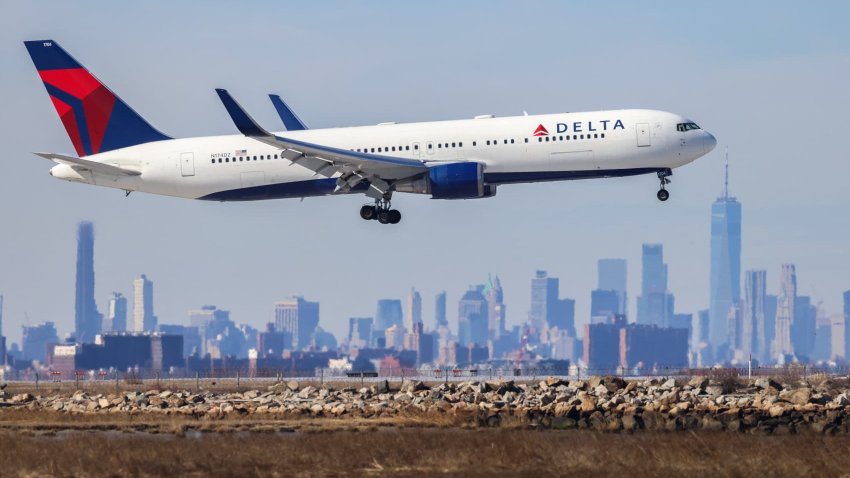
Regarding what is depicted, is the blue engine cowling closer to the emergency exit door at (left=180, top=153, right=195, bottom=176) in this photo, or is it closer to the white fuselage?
the white fuselage

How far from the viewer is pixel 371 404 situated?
54.7 m

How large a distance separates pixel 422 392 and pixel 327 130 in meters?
16.9

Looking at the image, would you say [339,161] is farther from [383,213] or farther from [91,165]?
[91,165]

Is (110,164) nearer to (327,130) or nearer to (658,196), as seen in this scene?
(327,130)

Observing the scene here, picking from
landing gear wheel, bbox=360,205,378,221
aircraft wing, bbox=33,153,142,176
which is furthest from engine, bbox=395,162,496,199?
aircraft wing, bbox=33,153,142,176

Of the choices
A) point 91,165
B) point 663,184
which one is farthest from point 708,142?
point 91,165

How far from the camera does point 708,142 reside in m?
68.4

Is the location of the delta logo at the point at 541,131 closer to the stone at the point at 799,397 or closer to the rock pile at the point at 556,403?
the rock pile at the point at 556,403

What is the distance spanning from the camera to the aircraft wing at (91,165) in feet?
232

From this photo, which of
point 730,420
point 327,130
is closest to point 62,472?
point 730,420

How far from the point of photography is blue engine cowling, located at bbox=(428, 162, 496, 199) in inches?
2606

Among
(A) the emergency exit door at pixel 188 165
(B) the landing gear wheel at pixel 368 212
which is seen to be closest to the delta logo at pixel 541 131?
(B) the landing gear wheel at pixel 368 212

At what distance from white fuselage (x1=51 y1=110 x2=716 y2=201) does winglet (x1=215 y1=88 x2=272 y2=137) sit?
4.97 meters

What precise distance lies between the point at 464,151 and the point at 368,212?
21.1ft
